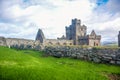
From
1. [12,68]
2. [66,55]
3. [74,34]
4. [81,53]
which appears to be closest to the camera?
[12,68]

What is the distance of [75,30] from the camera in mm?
86750

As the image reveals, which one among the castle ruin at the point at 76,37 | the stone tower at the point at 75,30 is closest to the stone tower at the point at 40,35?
the castle ruin at the point at 76,37

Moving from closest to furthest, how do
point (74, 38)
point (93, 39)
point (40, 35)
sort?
point (40, 35) < point (93, 39) < point (74, 38)

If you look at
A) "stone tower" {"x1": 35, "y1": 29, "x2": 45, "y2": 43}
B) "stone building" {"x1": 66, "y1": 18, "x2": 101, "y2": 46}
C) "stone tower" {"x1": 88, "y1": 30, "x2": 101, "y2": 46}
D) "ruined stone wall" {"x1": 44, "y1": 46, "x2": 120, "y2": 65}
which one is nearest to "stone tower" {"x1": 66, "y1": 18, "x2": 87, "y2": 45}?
"stone building" {"x1": 66, "y1": 18, "x2": 101, "y2": 46}

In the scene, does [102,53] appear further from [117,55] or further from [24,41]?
[24,41]

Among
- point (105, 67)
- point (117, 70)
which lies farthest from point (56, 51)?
point (117, 70)

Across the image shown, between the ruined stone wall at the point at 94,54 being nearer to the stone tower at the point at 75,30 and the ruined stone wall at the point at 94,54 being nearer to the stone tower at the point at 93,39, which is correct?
the stone tower at the point at 93,39

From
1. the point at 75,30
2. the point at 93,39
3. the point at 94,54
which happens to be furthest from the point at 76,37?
the point at 94,54

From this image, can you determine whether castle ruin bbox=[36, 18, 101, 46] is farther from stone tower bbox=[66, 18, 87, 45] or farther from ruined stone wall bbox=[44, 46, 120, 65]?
ruined stone wall bbox=[44, 46, 120, 65]

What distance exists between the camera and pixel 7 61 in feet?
39.8

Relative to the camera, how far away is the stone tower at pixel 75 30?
86.5 metres

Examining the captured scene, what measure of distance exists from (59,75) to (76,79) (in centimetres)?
94

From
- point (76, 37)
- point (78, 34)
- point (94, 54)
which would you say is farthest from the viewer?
point (78, 34)

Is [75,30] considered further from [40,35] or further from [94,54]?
[94,54]
